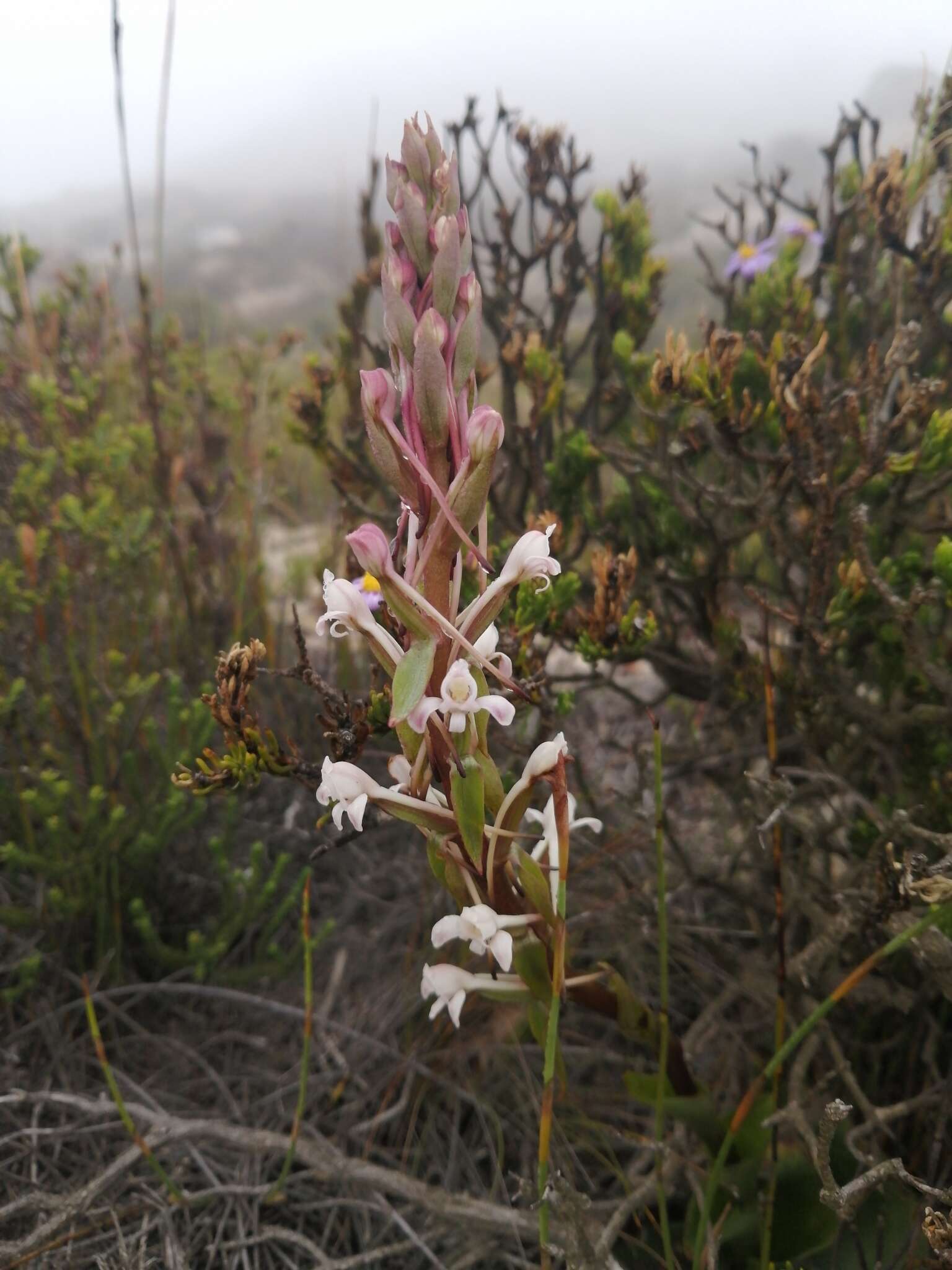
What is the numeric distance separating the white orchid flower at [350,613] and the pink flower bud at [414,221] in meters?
0.35

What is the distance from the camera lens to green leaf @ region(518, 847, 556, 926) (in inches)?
38.8

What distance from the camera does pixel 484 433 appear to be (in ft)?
2.88

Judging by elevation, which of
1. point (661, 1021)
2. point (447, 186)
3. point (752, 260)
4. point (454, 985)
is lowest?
point (661, 1021)

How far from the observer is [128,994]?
2.12 metres

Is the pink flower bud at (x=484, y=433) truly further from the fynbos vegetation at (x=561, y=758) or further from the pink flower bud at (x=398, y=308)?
the pink flower bud at (x=398, y=308)

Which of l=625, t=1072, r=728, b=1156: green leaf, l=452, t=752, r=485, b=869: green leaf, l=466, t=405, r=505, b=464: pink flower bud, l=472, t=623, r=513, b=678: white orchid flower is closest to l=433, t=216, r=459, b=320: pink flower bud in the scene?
l=466, t=405, r=505, b=464: pink flower bud

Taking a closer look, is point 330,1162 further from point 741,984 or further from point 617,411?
point 617,411

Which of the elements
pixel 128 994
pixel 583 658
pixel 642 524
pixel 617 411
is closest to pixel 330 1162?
pixel 128 994

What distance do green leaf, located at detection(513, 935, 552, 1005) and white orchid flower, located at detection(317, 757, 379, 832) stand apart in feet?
0.84

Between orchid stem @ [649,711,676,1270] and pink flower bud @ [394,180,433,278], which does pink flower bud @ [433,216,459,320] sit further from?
orchid stem @ [649,711,676,1270]

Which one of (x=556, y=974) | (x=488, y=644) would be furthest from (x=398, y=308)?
(x=556, y=974)

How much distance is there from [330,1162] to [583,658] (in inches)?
40.8

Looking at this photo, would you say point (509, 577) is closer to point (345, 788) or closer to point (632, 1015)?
point (345, 788)

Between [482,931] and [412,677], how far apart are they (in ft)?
0.99
